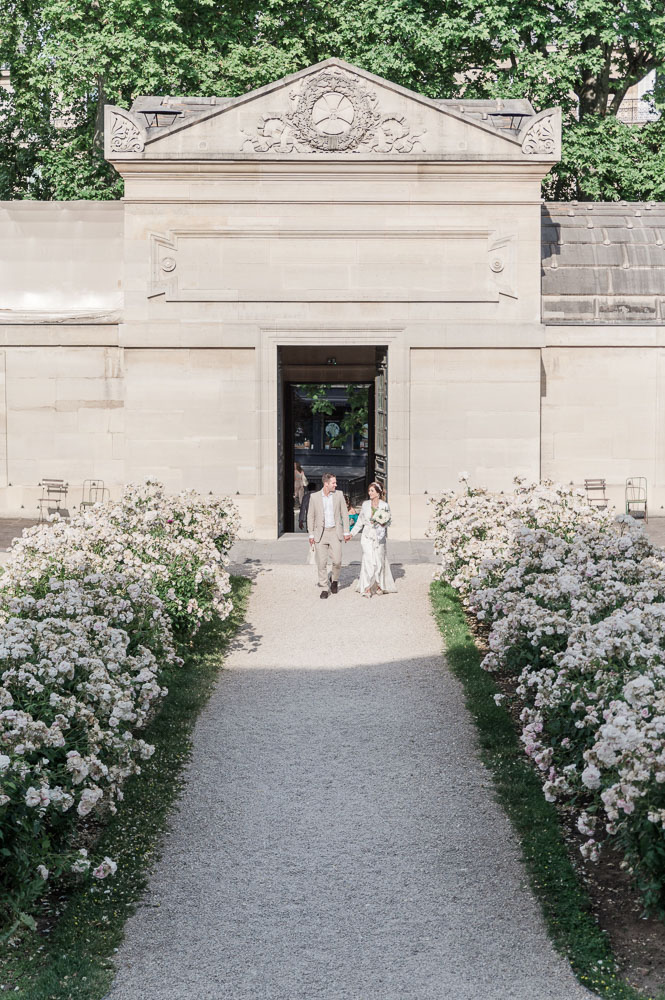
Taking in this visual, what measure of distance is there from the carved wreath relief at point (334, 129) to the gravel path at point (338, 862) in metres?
12.1

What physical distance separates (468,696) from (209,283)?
12.5 meters

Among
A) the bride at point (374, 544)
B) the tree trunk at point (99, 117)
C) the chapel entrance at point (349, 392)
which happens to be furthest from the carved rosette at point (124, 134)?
the tree trunk at point (99, 117)

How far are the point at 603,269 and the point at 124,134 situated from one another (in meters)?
10.4

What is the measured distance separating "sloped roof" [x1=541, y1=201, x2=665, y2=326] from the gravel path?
12620 millimetres

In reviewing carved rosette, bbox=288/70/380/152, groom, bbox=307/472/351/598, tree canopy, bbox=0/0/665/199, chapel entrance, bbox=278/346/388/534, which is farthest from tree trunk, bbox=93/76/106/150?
groom, bbox=307/472/351/598

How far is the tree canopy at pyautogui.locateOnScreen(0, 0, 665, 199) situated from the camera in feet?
101

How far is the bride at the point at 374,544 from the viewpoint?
1758 centimetres

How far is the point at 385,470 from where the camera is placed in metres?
23.3

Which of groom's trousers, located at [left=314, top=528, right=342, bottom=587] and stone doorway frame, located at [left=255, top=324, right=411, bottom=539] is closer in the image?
groom's trousers, located at [left=314, top=528, right=342, bottom=587]

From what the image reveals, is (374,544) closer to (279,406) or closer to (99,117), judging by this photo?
(279,406)

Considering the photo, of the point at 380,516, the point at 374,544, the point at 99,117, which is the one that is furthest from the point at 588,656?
the point at 99,117

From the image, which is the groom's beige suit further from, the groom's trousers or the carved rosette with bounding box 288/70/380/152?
the carved rosette with bounding box 288/70/380/152

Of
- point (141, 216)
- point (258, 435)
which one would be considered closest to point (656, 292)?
point (258, 435)

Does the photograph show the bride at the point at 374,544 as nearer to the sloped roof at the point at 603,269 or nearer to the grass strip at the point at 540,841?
the grass strip at the point at 540,841
